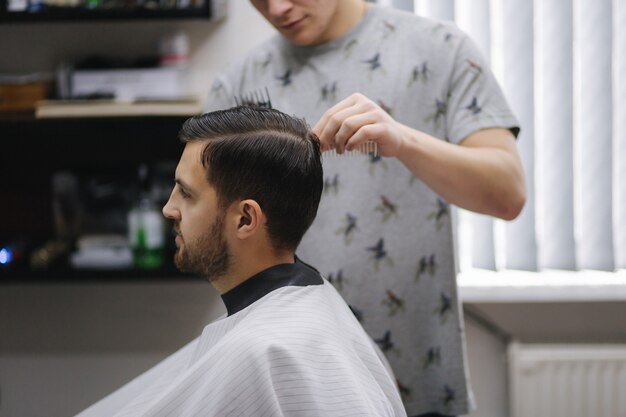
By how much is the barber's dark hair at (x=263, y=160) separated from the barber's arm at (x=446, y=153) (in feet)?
0.15

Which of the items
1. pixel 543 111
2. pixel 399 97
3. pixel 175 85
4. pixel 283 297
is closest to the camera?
pixel 283 297

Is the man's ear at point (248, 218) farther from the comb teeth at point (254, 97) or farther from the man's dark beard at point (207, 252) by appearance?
the comb teeth at point (254, 97)

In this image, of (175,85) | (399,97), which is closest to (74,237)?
(175,85)

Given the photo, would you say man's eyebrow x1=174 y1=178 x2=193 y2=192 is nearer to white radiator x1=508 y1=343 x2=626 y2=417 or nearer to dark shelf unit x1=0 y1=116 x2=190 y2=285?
dark shelf unit x1=0 y1=116 x2=190 y2=285

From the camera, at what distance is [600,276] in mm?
2441

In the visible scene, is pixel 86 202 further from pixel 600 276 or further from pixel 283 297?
pixel 600 276

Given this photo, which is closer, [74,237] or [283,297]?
[283,297]

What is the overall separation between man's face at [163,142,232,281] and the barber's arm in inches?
8.0

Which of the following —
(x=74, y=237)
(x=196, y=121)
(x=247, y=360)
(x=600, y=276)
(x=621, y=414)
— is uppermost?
(x=196, y=121)

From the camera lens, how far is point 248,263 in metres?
1.22

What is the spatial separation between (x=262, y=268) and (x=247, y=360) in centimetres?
22

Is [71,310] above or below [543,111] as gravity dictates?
below

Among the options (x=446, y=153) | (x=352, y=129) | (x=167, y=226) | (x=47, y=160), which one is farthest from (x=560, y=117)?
(x=47, y=160)

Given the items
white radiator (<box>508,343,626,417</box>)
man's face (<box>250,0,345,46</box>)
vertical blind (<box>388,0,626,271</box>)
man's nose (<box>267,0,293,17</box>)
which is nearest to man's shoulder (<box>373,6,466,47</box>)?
man's face (<box>250,0,345,46</box>)
